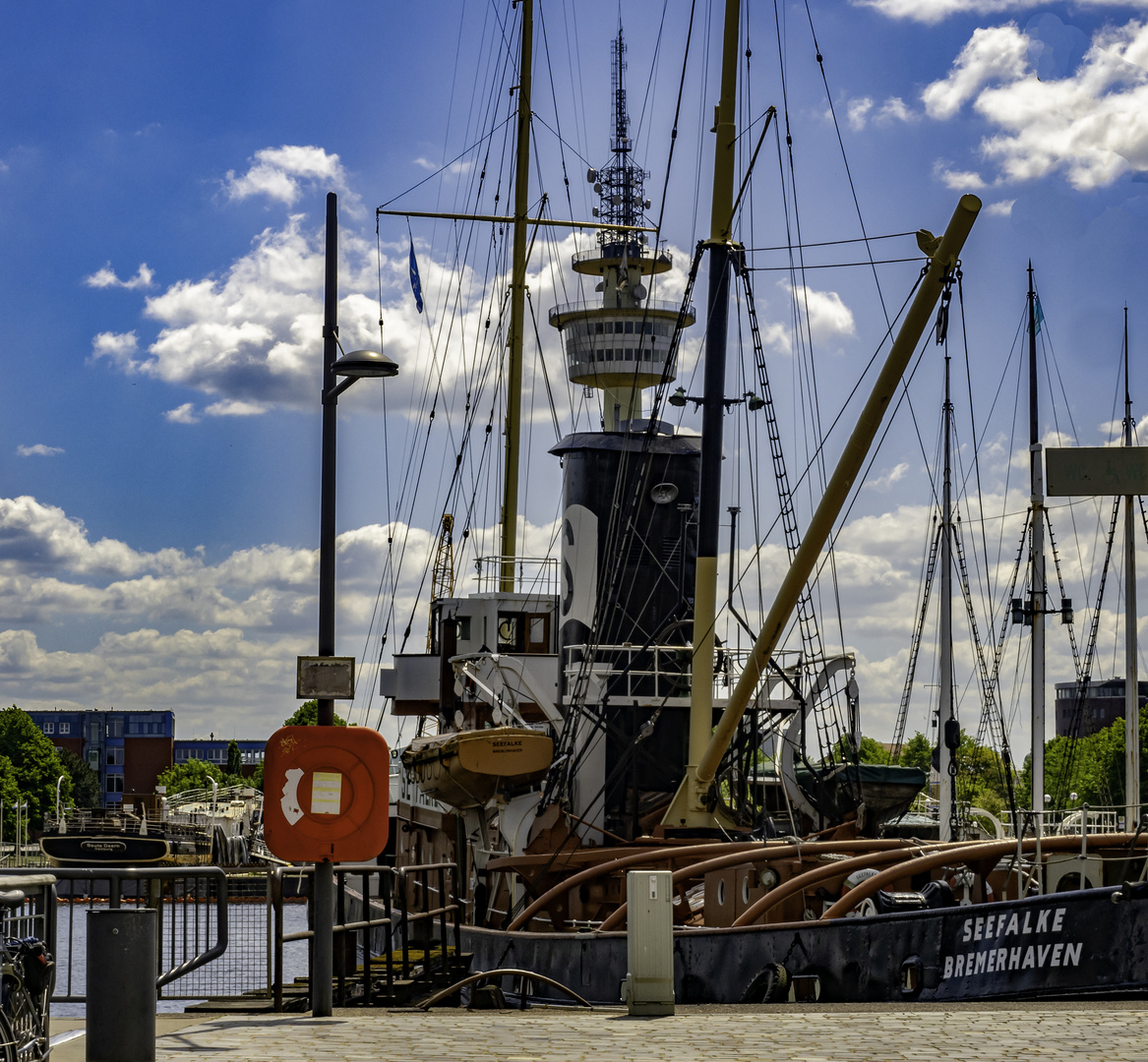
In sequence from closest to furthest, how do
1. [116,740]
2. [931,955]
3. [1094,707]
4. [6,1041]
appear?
1. [6,1041]
2. [931,955]
3. [1094,707]
4. [116,740]

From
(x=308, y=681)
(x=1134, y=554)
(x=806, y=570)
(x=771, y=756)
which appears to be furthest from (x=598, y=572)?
(x=308, y=681)

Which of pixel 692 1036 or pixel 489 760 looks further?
pixel 489 760

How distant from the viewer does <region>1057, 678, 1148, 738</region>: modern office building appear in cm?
12212

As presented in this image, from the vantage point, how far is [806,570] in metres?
19.4

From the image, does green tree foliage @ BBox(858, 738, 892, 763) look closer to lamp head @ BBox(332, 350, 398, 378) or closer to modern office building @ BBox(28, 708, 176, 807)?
lamp head @ BBox(332, 350, 398, 378)

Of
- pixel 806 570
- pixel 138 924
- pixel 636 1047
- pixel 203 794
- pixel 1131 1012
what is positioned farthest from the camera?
pixel 203 794

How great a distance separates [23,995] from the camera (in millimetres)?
7336

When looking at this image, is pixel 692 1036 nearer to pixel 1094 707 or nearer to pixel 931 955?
pixel 931 955

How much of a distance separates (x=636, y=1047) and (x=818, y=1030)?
153cm

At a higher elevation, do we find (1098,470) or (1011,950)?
(1098,470)

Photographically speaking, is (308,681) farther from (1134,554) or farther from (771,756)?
(771,756)

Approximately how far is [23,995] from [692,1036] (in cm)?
489

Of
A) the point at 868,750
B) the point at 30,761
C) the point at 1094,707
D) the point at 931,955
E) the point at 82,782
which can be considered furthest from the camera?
the point at 1094,707

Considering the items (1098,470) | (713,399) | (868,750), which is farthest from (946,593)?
(1098,470)
